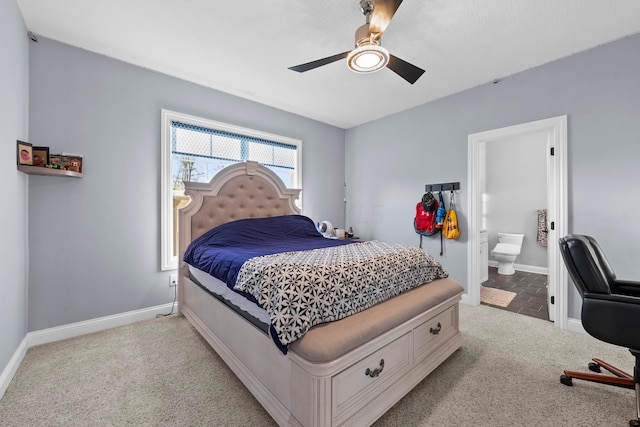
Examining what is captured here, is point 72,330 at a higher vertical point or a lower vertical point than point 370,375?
lower

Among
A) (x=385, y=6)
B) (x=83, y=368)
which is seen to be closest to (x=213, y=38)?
(x=385, y=6)

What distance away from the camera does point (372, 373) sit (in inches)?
57.1

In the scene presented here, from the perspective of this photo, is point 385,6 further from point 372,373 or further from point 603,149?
point 603,149

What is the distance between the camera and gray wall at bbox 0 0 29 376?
5.74 feet

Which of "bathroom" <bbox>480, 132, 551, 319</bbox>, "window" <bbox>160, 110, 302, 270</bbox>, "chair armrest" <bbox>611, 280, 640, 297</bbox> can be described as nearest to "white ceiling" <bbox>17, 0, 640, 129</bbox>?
"window" <bbox>160, 110, 302, 270</bbox>

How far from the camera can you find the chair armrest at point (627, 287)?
1761mm

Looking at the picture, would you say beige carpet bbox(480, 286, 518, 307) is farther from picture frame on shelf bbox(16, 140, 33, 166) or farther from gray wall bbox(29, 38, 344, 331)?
picture frame on shelf bbox(16, 140, 33, 166)

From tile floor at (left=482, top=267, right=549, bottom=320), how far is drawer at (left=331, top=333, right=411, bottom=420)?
7.44 feet

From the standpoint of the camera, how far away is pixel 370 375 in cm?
144

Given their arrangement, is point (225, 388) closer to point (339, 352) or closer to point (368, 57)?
point (339, 352)

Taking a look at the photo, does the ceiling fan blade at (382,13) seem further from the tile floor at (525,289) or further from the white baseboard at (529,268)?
the white baseboard at (529,268)

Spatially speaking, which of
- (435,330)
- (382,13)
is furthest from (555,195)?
(382,13)

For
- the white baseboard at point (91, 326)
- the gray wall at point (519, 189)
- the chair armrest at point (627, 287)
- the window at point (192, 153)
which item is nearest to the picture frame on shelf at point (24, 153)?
the window at point (192, 153)

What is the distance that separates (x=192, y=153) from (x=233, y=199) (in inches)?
29.3
